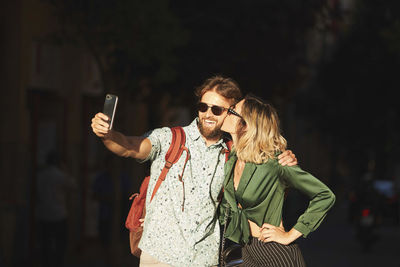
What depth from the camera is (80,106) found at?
15891 mm

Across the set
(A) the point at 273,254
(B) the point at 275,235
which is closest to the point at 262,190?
(B) the point at 275,235

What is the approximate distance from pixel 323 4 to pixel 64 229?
23.9 feet

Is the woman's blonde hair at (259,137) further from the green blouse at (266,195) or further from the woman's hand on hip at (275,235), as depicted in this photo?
the woman's hand on hip at (275,235)

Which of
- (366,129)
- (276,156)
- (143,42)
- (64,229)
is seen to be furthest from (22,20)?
(366,129)

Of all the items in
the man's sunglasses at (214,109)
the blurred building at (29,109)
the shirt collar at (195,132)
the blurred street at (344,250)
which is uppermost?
the man's sunglasses at (214,109)

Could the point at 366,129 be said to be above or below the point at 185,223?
below

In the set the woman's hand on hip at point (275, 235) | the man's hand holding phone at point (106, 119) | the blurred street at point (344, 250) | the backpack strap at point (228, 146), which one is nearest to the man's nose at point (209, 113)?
the backpack strap at point (228, 146)

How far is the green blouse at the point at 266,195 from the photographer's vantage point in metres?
5.17

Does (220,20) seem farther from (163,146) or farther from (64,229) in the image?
(163,146)

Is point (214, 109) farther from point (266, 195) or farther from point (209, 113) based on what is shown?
point (266, 195)

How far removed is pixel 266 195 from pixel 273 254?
327 mm

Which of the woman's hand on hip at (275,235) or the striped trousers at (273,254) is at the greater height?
the woman's hand on hip at (275,235)

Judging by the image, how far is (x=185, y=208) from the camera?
5.20 metres

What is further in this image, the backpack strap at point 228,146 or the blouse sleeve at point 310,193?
the backpack strap at point 228,146
